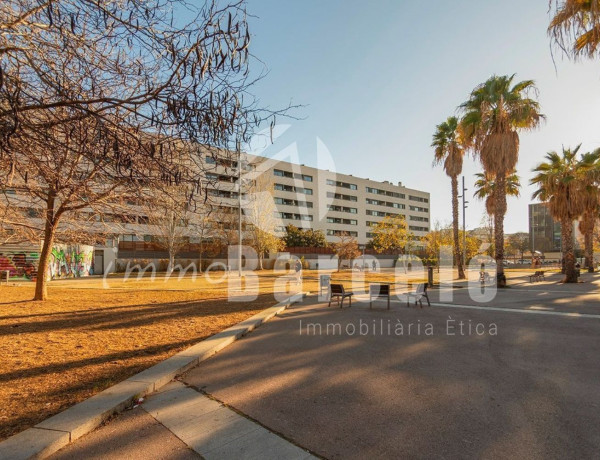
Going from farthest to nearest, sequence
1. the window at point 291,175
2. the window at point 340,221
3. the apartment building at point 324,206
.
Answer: the window at point 340,221 < the window at point 291,175 < the apartment building at point 324,206

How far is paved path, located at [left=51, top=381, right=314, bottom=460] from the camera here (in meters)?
3.19

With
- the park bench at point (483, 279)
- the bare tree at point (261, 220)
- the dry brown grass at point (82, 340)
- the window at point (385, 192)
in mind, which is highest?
the window at point (385, 192)

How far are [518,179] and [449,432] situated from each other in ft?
110

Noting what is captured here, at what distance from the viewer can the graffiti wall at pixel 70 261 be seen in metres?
28.9

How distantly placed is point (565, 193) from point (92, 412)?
2843 cm

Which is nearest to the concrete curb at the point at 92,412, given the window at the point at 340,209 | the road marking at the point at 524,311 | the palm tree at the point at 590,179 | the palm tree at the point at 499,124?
the road marking at the point at 524,311

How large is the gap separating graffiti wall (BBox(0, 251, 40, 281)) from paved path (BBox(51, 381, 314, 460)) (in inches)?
1129

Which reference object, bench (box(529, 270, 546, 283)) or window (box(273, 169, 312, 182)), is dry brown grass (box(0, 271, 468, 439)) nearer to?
bench (box(529, 270, 546, 283))

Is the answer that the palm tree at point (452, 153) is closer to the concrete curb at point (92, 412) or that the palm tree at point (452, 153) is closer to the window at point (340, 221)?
the concrete curb at point (92, 412)

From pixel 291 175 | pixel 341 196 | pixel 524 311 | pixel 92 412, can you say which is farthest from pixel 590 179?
pixel 341 196

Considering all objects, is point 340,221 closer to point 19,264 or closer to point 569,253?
point 569,253

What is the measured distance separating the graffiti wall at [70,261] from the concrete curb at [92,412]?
2812cm

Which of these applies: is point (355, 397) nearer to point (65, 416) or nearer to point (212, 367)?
point (212, 367)

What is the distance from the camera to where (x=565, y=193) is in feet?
77.3
